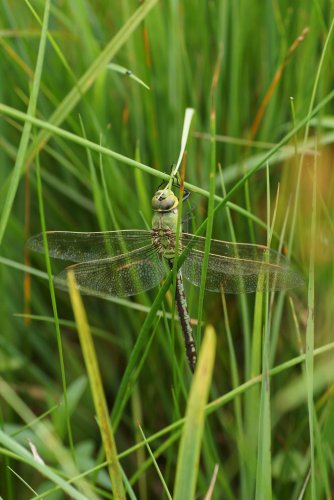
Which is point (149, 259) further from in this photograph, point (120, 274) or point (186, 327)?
point (186, 327)

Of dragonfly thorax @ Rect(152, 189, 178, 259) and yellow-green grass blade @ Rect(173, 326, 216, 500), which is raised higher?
dragonfly thorax @ Rect(152, 189, 178, 259)

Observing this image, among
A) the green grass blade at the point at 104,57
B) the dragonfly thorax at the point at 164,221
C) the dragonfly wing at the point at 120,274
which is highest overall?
the green grass blade at the point at 104,57

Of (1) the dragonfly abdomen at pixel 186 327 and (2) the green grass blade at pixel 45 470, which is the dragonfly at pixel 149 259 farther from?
(2) the green grass blade at pixel 45 470

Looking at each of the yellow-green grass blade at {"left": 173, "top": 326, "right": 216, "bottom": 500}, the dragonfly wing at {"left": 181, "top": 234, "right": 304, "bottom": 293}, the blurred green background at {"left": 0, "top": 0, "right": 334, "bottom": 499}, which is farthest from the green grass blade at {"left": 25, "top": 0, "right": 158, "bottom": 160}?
the yellow-green grass blade at {"left": 173, "top": 326, "right": 216, "bottom": 500}

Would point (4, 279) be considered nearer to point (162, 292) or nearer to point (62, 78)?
point (62, 78)

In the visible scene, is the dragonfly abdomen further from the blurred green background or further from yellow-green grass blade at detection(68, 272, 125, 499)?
yellow-green grass blade at detection(68, 272, 125, 499)

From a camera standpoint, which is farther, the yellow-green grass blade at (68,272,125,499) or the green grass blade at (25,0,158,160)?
the green grass blade at (25,0,158,160)

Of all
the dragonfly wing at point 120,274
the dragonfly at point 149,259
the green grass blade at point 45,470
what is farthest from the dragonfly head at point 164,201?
the green grass blade at point 45,470
